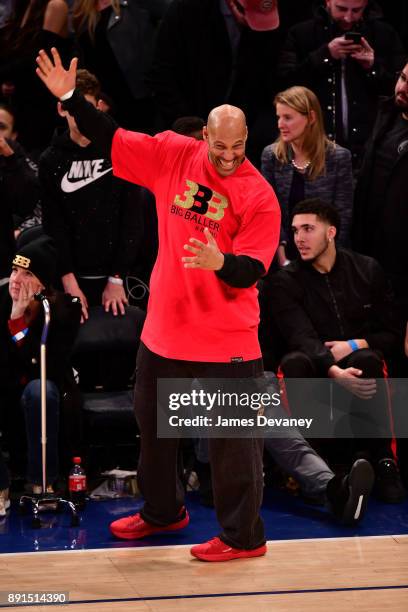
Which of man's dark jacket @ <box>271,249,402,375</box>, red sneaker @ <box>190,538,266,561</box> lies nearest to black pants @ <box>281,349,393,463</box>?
man's dark jacket @ <box>271,249,402,375</box>

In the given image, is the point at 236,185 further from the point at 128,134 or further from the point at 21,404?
the point at 21,404

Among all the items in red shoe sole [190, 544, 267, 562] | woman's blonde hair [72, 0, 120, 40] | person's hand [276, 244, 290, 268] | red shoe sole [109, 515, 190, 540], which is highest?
woman's blonde hair [72, 0, 120, 40]

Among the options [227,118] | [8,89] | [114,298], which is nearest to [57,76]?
[227,118]

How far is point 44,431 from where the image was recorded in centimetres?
557

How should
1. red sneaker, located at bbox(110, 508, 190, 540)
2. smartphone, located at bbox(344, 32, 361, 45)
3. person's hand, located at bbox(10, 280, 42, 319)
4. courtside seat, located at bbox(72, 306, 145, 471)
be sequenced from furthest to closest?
smartphone, located at bbox(344, 32, 361, 45), courtside seat, located at bbox(72, 306, 145, 471), person's hand, located at bbox(10, 280, 42, 319), red sneaker, located at bbox(110, 508, 190, 540)

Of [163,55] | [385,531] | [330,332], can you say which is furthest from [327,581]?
[163,55]

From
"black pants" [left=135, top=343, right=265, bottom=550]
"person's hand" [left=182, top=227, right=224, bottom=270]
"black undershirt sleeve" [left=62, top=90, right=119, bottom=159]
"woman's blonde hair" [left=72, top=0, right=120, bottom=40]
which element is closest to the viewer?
"person's hand" [left=182, top=227, right=224, bottom=270]

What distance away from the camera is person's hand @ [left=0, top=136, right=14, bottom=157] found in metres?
6.04

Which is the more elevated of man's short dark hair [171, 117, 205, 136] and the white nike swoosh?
man's short dark hair [171, 117, 205, 136]

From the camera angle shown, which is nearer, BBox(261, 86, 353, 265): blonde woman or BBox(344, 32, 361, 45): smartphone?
BBox(261, 86, 353, 265): blonde woman

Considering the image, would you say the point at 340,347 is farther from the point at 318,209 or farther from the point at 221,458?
the point at 221,458

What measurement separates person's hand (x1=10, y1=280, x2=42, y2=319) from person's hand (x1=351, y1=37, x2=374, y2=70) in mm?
2637

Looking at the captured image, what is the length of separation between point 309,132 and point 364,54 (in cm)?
81

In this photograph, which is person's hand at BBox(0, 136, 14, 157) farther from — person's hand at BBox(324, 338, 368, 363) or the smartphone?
the smartphone
